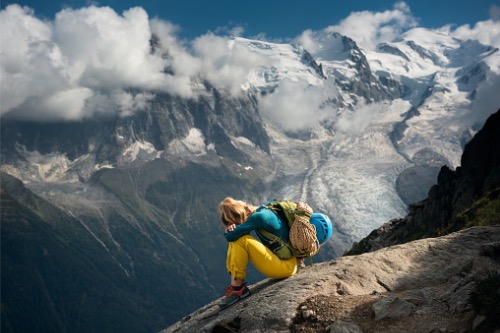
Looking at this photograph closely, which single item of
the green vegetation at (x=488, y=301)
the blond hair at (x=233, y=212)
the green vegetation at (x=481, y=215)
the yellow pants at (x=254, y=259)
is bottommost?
the green vegetation at (x=481, y=215)

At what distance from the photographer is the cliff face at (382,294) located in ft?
34.9

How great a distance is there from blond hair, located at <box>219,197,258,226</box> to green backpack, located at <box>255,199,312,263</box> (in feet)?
2.14

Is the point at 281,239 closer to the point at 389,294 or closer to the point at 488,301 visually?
the point at 389,294

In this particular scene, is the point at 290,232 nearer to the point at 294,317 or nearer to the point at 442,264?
the point at 294,317

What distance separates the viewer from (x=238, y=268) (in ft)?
46.8

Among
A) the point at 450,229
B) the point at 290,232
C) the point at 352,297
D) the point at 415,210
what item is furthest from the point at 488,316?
the point at 415,210

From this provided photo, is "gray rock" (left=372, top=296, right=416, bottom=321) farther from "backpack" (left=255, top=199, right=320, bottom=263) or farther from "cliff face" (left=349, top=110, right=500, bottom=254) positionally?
"cliff face" (left=349, top=110, right=500, bottom=254)

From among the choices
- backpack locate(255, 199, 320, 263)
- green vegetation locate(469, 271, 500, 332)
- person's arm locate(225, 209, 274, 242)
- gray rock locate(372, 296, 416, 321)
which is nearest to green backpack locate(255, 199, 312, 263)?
backpack locate(255, 199, 320, 263)

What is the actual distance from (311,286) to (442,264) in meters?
4.30

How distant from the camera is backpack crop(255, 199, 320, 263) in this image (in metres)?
14.2

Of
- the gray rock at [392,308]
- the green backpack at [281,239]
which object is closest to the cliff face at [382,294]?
the gray rock at [392,308]

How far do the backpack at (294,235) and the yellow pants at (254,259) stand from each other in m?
0.24

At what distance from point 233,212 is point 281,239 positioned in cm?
163

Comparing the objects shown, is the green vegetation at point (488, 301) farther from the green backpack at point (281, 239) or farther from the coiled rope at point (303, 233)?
the green backpack at point (281, 239)
